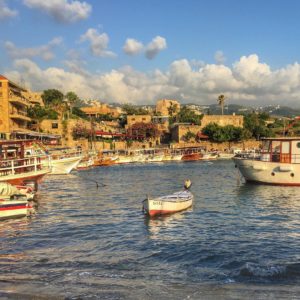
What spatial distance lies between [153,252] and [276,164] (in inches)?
970

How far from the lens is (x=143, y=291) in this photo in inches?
458

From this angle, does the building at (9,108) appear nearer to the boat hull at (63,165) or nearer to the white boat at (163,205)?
the boat hull at (63,165)

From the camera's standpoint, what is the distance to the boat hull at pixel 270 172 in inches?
1476

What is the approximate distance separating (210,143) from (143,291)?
380 feet

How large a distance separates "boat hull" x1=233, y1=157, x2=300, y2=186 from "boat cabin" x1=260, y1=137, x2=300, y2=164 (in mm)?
688

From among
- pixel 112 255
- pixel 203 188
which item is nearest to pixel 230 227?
pixel 112 255

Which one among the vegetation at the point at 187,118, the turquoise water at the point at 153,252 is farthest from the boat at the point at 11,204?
the vegetation at the point at 187,118

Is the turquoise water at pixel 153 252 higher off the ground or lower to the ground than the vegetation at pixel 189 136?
lower

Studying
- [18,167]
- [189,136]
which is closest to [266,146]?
[18,167]

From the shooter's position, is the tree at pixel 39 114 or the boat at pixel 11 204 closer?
the boat at pixel 11 204

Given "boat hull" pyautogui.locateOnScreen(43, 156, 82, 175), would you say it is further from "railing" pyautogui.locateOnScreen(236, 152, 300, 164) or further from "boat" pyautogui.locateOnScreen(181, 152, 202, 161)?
"boat" pyautogui.locateOnScreen(181, 152, 202, 161)

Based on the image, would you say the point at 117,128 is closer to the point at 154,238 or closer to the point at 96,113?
the point at 96,113

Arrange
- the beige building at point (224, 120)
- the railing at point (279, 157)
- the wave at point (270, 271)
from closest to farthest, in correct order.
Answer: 1. the wave at point (270, 271)
2. the railing at point (279, 157)
3. the beige building at point (224, 120)

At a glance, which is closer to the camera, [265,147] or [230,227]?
[230,227]
